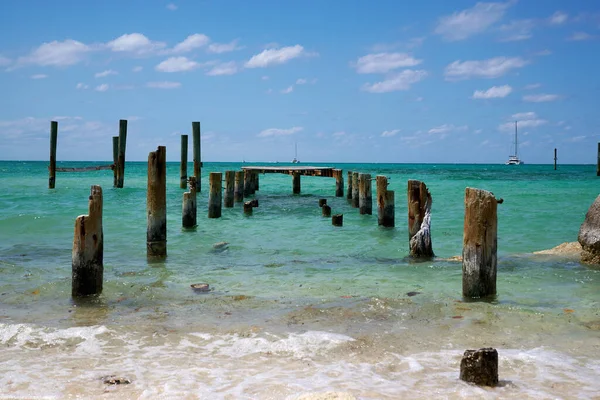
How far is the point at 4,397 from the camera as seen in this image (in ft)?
14.9

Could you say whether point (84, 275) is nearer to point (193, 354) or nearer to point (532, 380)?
point (193, 354)

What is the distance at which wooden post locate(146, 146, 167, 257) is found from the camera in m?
10.8

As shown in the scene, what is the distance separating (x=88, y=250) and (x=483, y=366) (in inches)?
203

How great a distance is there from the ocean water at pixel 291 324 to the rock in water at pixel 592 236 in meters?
0.23

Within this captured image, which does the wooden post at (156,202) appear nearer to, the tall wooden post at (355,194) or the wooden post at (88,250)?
the wooden post at (88,250)

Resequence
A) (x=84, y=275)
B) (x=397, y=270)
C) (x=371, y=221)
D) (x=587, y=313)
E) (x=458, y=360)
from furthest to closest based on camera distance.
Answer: (x=371, y=221), (x=397, y=270), (x=84, y=275), (x=587, y=313), (x=458, y=360)

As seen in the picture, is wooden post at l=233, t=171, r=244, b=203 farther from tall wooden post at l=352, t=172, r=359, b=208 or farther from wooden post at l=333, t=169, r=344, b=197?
tall wooden post at l=352, t=172, r=359, b=208

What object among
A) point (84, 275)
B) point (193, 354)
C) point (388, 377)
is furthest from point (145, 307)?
point (388, 377)

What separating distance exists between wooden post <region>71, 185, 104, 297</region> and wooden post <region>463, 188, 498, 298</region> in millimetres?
4663

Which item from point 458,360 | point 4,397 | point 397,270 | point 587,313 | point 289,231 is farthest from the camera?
point 289,231

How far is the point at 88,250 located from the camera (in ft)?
25.1

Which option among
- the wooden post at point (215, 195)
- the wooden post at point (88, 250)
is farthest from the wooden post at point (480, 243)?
the wooden post at point (215, 195)

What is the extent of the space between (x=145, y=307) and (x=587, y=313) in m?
5.38

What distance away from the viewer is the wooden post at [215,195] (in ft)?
57.1
